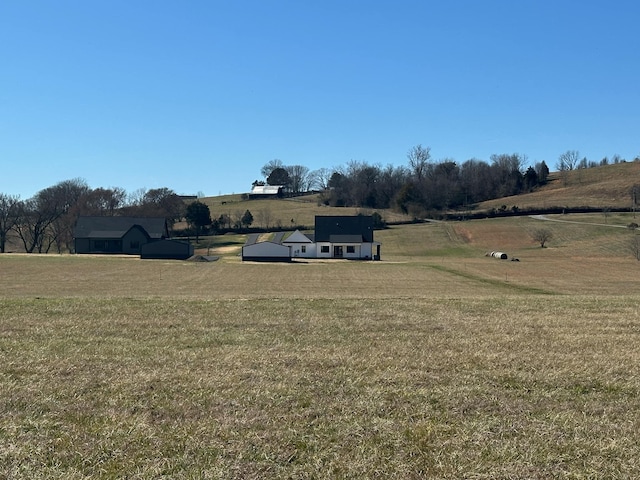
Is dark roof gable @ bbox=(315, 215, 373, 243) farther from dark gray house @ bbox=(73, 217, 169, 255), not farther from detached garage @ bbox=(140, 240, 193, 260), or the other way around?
dark gray house @ bbox=(73, 217, 169, 255)

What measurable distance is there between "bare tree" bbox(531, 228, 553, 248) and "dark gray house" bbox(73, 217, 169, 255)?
55926 millimetres

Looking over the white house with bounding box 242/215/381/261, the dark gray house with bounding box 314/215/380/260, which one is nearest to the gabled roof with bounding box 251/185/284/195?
the white house with bounding box 242/215/381/261

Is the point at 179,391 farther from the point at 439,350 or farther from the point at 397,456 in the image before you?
the point at 439,350

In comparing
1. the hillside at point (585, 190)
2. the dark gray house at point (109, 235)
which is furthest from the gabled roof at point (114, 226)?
the hillside at point (585, 190)

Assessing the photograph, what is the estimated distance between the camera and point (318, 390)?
7.21 meters

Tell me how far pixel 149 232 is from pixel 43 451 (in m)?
88.5

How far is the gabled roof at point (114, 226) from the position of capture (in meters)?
87.1

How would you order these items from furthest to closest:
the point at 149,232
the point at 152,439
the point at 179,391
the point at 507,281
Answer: the point at 149,232
the point at 507,281
the point at 179,391
the point at 152,439

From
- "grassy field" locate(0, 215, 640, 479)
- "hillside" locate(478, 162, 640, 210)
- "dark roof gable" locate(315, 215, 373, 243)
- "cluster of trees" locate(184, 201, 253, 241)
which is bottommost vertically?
"grassy field" locate(0, 215, 640, 479)

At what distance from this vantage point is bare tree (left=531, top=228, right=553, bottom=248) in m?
86.2

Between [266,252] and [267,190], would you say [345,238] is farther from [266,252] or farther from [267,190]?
[267,190]

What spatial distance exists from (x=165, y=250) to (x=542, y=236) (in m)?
53.0

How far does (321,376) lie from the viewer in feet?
25.8

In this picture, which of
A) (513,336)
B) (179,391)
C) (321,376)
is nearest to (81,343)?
(179,391)
